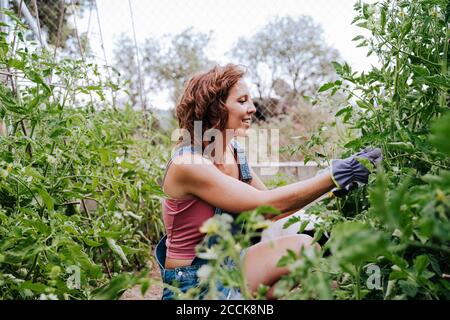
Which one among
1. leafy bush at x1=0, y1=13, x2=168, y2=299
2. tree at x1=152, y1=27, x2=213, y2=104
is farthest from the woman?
tree at x1=152, y1=27, x2=213, y2=104

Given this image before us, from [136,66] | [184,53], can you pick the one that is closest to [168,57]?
[184,53]

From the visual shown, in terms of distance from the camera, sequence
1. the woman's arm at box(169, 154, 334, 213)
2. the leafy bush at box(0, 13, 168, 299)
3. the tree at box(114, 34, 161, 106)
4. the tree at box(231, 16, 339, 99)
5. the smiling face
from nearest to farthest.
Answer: the leafy bush at box(0, 13, 168, 299) < the woman's arm at box(169, 154, 334, 213) < the smiling face < the tree at box(231, 16, 339, 99) < the tree at box(114, 34, 161, 106)

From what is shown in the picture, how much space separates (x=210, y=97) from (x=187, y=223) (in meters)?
0.42

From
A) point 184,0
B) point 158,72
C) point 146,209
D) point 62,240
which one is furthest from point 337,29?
point 158,72

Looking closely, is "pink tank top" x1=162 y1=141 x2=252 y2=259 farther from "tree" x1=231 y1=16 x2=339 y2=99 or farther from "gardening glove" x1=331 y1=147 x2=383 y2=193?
"tree" x1=231 y1=16 x2=339 y2=99

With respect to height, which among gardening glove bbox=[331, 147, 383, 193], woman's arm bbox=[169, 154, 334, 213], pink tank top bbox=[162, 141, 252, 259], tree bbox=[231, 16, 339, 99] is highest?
tree bbox=[231, 16, 339, 99]

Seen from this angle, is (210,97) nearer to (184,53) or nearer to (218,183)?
(218,183)

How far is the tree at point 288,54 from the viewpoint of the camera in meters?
5.03

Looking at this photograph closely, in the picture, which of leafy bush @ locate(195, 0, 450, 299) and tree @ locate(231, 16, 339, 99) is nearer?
leafy bush @ locate(195, 0, 450, 299)

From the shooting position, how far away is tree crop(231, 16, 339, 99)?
5.03 m

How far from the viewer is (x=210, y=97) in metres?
1.50

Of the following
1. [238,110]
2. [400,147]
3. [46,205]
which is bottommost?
[46,205]

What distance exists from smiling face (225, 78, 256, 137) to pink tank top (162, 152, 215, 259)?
10.5 inches

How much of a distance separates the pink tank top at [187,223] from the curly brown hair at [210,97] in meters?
0.23
